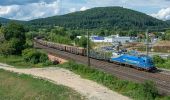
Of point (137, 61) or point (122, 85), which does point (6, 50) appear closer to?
point (137, 61)

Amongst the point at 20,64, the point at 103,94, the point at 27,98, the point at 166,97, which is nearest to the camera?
the point at 166,97

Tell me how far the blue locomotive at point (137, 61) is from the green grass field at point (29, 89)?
740 inches

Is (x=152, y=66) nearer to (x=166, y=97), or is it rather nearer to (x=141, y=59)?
(x=141, y=59)

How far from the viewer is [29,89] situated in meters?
52.0

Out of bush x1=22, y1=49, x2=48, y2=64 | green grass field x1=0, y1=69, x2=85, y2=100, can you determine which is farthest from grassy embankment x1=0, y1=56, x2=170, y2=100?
bush x1=22, y1=49, x2=48, y2=64

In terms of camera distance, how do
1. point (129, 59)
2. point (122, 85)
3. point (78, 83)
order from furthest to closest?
point (129, 59)
point (78, 83)
point (122, 85)

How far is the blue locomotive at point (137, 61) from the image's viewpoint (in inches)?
2527

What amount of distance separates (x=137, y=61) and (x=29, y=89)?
22.6 metres

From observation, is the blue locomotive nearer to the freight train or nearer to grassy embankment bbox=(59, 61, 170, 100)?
the freight train

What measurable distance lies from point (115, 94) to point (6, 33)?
72784 millimetres

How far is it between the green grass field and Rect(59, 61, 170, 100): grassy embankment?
18.6 feet

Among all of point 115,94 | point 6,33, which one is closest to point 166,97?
point 115,94

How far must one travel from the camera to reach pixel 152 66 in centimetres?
6431

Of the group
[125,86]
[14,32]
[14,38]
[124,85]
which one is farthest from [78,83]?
[14,32]
